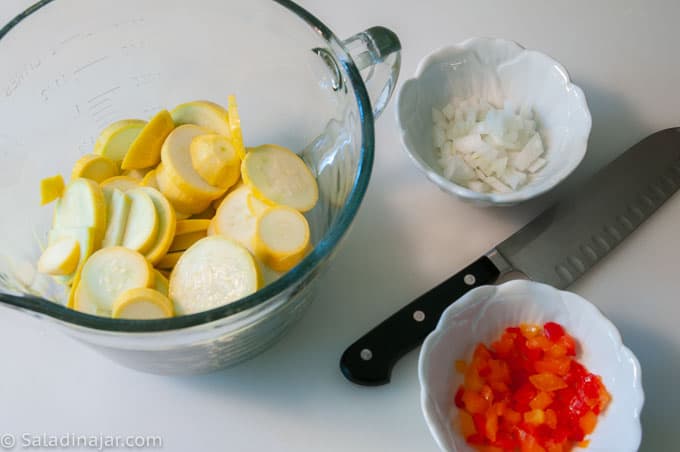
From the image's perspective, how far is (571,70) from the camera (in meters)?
1.34

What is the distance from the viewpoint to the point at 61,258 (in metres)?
0.89

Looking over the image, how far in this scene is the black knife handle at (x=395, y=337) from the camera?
954mm

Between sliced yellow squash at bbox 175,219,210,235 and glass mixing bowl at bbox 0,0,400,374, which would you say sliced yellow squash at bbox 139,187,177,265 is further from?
glass mixing bowl at bbox 0,0,400,374

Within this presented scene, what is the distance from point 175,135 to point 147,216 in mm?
145

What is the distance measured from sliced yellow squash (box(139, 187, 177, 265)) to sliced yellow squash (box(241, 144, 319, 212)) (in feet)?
0.39

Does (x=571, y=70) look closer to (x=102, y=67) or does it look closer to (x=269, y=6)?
(x=269, y=6)

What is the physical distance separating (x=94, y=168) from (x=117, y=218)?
110 mm

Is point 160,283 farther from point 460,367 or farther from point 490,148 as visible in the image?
point 490,148

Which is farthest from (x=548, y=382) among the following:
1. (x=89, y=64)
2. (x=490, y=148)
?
(x=89, y=64)

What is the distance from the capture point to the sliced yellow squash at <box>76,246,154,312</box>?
0.86 metres

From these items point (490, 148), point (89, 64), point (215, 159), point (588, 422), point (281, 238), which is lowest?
point (588, 422)

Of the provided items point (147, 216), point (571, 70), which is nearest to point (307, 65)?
point (147, 216)

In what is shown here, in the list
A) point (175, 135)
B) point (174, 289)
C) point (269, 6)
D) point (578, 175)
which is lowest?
point (578, 175)

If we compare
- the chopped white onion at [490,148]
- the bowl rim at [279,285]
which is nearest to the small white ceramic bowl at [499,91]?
→ the chopped white onion at [490,148]
